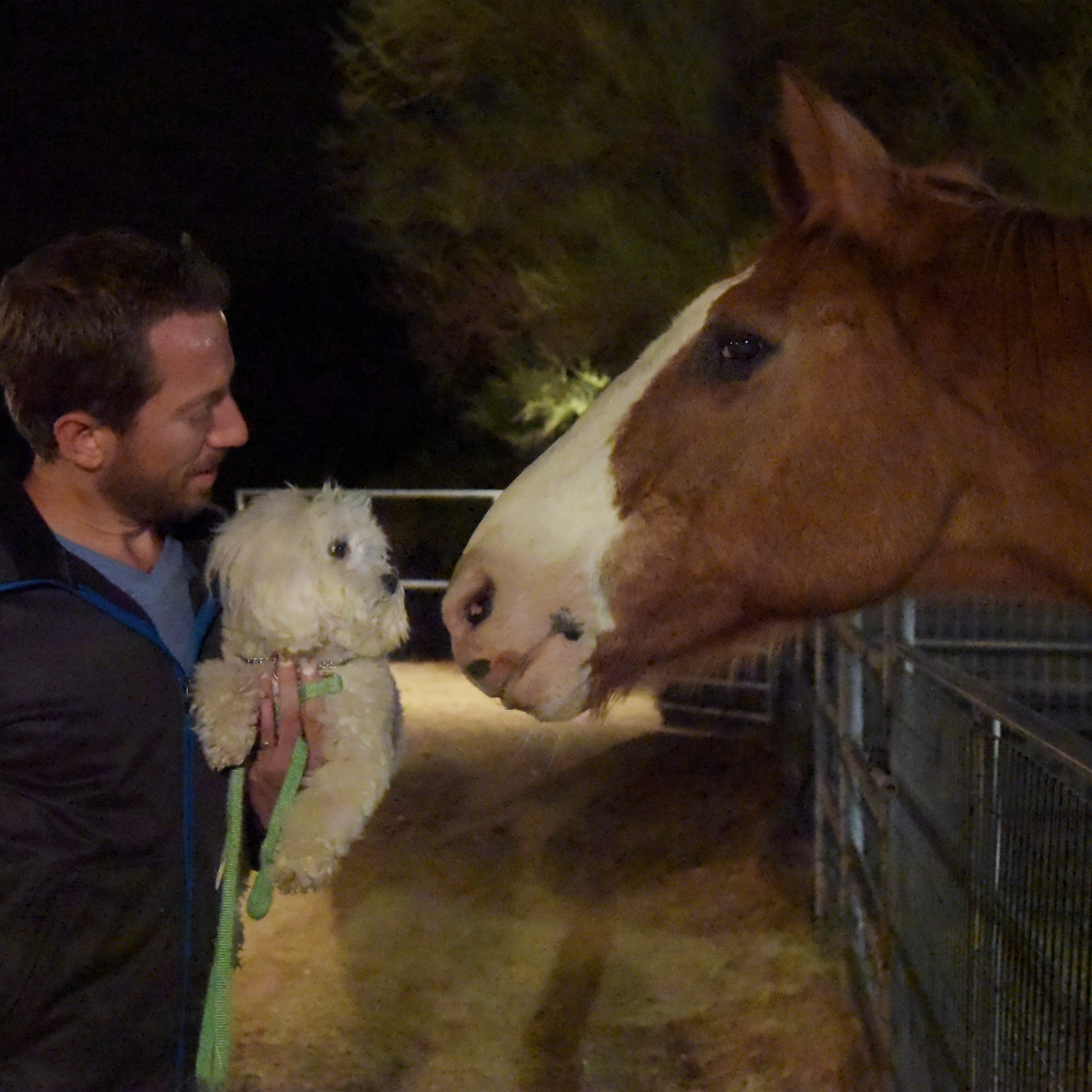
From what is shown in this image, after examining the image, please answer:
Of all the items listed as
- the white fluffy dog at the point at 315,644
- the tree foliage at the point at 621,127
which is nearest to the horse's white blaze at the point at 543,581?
the white fluffy dog at the point at 315,644

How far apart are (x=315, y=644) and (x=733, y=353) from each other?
103 centimetres

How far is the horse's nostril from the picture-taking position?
5.97 feet

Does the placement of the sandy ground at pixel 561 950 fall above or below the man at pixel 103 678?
below

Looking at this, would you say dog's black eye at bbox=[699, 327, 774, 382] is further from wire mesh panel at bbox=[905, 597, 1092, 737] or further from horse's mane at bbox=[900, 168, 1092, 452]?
wire mesh panel at bbox=[905, 597, 1092, 737]

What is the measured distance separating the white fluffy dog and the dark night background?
12.7 meters

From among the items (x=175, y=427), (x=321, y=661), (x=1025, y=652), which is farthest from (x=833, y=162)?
(x=1025, y=652)

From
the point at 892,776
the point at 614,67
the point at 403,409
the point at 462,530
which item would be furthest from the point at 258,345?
the point at 892,776

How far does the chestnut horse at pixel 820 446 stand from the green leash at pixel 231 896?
1.49ft

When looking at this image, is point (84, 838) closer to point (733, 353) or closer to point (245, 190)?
point (733, 353)

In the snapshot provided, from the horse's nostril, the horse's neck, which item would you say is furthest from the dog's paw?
the horse's neck

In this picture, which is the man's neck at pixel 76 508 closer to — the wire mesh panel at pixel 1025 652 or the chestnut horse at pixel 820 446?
the chestnut horse at pixel 820 446

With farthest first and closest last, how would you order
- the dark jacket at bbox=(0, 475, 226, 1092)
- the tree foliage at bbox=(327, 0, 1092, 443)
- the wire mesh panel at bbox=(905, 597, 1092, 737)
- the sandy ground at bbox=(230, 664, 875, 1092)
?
the tree foliage at bbox=(327, 0, 1092, 443) → the wire mesh panel at bbox=(905, 597, 1092, 737) → the sandy ground at bbox=(230, 664, 875, 1092) → the dark jacket at bbox=(0, 475, 226, 1092)

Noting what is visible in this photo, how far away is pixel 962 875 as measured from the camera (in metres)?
2.44

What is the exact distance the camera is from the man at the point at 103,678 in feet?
4.91
